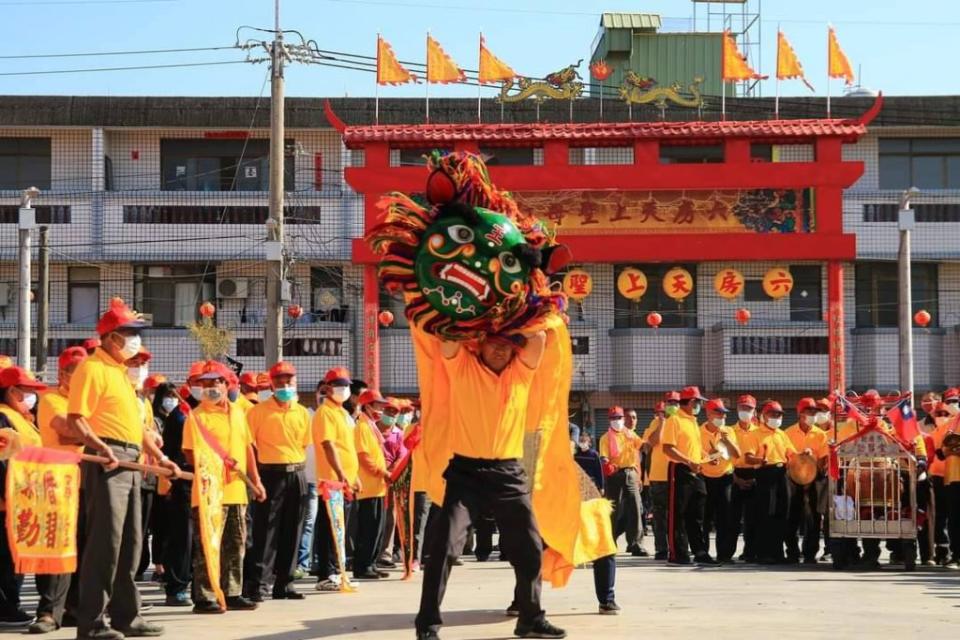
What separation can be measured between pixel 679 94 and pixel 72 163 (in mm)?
14326

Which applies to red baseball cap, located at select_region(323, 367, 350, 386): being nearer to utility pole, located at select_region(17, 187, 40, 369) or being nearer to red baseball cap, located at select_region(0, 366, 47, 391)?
red baseball cap, located at select_region(0, 366, 47, 391)

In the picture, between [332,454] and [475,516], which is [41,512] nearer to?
[475,516]

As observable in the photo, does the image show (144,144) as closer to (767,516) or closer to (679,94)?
(679,94)

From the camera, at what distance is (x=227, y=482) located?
39.0 ft

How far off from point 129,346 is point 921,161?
29140mm

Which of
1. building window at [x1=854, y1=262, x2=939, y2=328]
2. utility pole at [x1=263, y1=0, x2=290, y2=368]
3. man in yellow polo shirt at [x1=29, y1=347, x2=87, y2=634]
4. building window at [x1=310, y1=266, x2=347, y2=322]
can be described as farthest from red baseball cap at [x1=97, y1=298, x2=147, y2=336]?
building window at [x1=854, y1=262, x2=939, y2=328]

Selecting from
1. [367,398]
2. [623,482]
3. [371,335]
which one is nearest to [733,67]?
[371,335]

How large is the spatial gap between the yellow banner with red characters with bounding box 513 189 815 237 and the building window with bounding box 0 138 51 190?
551 inches

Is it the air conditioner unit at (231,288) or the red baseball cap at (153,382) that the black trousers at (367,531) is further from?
the air conditioner unit at (231,288)

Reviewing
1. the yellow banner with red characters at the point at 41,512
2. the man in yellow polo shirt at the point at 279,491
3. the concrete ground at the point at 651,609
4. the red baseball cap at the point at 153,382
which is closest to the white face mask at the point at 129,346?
the yellow banner with red characters at the point at 41,512

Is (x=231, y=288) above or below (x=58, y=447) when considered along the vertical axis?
above

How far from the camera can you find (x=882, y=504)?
15945 mm

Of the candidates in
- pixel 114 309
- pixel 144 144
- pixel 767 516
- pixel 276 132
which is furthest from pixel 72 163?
pixel 114 309

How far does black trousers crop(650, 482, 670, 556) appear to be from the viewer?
17844mm
